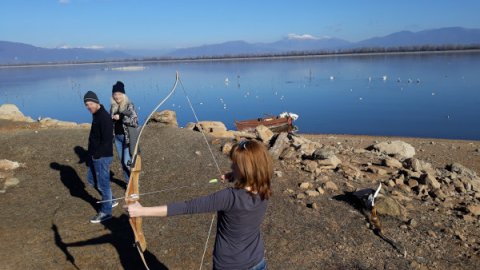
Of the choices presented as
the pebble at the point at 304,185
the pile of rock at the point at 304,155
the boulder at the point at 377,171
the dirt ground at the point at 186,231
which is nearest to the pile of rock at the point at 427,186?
the boulder at the point at 377,171

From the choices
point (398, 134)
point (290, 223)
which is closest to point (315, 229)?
point (290, 223)

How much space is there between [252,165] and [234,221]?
1.71ft

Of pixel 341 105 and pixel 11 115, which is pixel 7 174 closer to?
pixel 11 115

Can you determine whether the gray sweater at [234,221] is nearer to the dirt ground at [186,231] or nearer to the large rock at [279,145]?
the dirt ground at [186,231]

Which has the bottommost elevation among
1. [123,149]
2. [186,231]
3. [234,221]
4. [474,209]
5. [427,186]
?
[474,209]

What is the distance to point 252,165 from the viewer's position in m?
2.97

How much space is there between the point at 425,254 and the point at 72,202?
6.97m

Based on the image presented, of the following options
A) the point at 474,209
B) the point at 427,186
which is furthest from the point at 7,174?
the point at 474,209

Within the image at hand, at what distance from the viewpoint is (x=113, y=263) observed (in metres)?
6.29

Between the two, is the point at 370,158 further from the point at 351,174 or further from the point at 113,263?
the point at 113,263

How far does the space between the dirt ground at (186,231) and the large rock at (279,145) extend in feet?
3.09

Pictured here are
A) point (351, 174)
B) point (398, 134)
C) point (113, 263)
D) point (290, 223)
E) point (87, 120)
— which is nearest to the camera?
point (113, 263)

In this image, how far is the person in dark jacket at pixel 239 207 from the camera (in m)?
2.99

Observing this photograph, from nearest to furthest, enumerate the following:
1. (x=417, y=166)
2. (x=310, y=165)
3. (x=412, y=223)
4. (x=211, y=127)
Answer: (x=412, y=223) → (x=310, y=165) → (x=417, y=166) → (x=211, y=127)
